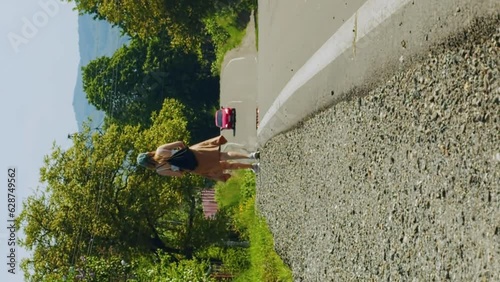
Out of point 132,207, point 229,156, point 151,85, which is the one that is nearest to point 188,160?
point 229,156

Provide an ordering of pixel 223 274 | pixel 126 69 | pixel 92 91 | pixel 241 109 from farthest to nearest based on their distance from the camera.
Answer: pixel 92 91 < pixel 126 69 < pixel 241 109 < pixel 223 274

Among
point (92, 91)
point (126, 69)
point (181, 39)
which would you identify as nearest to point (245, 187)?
point (181, 39)

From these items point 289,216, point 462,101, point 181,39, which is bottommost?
point 289,216

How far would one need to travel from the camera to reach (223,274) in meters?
17.5

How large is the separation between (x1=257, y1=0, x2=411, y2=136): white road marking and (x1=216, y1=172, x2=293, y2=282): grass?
3.00 m

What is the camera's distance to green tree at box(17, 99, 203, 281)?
1925 centimetres

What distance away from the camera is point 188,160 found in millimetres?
13156

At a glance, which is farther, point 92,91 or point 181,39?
point 92,91

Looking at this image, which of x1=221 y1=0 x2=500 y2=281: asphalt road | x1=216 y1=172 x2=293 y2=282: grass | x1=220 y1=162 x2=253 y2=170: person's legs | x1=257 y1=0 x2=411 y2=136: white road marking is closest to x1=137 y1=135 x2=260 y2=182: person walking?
x1=220 y1=162 x2=253 y2=170: person's legs

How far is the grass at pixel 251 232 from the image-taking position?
11.1 m

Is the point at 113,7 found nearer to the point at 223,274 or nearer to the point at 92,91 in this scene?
the point at 223,274

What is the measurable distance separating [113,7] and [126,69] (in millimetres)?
18646

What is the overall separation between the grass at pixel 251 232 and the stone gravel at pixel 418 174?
2.45 meters

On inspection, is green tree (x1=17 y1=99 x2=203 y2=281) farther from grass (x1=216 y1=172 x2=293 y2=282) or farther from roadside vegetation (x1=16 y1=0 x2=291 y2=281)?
grass (x1=216 y1=172 x2=293 y2=282)
